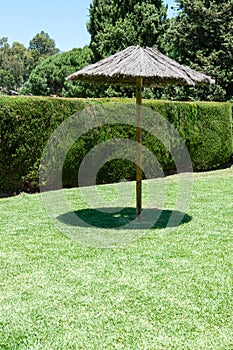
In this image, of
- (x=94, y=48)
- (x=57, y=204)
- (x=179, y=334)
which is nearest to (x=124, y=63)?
(x=57, y=204)

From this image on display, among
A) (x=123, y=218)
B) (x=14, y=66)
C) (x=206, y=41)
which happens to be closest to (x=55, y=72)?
(x=206, y=41)

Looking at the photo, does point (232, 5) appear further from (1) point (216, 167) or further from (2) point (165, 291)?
(2) point (165, 291)

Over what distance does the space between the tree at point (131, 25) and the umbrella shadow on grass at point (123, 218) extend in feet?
46.8

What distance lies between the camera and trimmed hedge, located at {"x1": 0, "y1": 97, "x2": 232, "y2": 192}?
9.73 meters

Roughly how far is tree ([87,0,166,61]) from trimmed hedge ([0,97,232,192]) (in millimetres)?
7277

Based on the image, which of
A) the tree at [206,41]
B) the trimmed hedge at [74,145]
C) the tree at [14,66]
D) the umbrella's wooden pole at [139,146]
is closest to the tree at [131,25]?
the tree at [206,41]

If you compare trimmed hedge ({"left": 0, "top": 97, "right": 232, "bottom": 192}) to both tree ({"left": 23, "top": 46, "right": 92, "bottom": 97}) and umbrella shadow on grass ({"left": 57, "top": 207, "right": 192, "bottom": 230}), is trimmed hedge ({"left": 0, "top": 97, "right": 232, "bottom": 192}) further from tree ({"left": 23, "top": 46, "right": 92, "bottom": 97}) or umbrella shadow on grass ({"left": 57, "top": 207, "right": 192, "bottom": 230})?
tree ({"left": 23, "top": 46, "right": 92, "bottom": 97})

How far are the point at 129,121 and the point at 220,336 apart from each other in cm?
941

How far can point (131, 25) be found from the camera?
2041 centimetres

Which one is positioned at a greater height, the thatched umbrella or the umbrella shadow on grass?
the thatched umbrella

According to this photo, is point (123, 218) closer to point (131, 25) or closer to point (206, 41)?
point (131, 25)

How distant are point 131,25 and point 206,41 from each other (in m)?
3.85

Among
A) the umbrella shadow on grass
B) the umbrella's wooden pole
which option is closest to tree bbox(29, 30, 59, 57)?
the umbrella shadow on grass

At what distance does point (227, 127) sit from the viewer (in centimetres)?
1625
